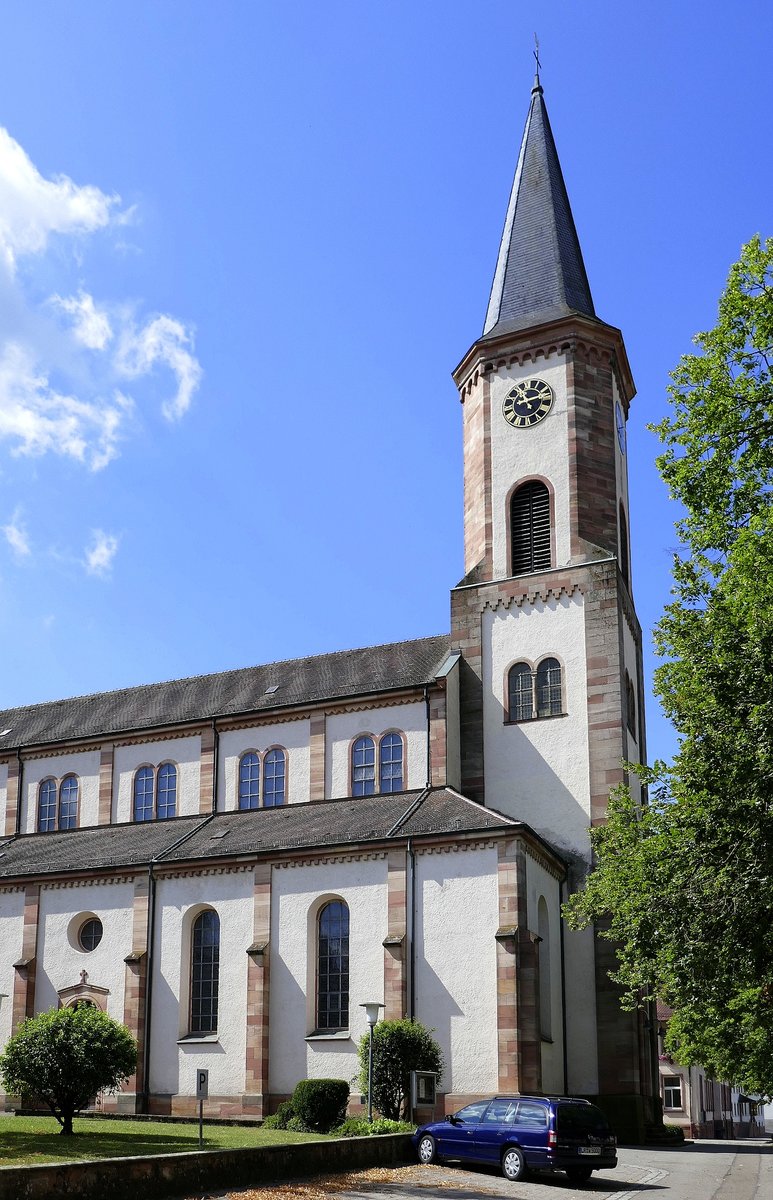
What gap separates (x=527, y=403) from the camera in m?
40.9

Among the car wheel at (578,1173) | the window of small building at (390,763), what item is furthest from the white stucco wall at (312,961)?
the car wheel at (578,1173)

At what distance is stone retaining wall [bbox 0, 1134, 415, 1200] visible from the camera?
14.2m

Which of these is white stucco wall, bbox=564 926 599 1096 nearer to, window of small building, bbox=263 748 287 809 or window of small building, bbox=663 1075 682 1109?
window of small building, bbox=263 748 287 809

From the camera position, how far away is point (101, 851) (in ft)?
128

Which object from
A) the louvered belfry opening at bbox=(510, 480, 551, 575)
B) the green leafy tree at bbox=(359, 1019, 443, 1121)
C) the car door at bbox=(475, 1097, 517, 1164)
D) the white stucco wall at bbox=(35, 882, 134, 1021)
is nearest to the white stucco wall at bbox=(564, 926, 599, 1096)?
the green leafy tree at bbox=(359, 1019, 443, 1121)

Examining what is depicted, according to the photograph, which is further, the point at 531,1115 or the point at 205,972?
the point at 205,972

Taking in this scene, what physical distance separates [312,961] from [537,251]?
26.0 m

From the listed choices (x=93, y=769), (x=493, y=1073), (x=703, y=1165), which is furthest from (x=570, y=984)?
(x=93, y=769)

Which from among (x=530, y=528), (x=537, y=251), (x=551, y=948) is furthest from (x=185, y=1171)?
(x=537, y=251)

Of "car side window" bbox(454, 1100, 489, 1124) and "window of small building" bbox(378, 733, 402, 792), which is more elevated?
"window of small building" bbox(378, 733, 402, 792)

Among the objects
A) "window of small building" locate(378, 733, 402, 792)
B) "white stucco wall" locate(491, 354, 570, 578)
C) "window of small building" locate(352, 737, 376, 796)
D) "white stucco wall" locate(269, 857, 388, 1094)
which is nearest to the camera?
"white stucco wall" locate(269, 857, 388, 1094)

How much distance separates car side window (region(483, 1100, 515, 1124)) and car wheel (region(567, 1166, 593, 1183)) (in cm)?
135

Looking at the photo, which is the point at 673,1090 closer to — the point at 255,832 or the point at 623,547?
the point at 623,547

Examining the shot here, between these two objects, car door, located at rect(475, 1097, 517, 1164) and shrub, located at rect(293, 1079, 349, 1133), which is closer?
car door, located at rect(475, 1097, 517, 1164)
